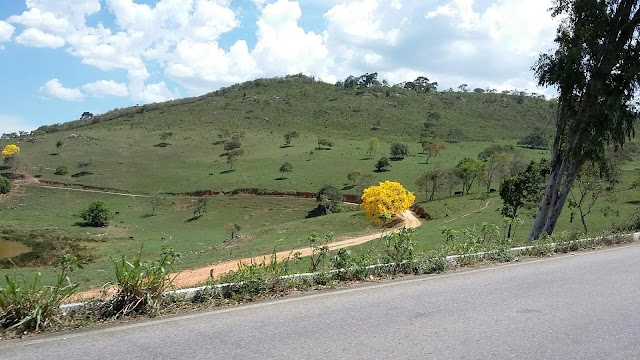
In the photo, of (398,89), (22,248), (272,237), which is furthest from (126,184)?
(398,89)

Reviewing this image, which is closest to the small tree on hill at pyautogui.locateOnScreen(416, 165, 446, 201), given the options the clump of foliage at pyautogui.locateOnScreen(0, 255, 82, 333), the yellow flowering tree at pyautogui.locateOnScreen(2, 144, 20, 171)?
the clump of foliage at pyautogui.locateOnScreen(0, 255, 82, 333)

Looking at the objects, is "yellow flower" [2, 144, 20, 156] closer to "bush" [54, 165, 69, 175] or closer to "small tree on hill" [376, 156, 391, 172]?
"bush" [54, 165, 69, 175]

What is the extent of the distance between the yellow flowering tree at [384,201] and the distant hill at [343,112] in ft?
228

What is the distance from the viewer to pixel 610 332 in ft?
19.6

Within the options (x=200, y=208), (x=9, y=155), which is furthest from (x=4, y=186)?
(x=200, y=208)

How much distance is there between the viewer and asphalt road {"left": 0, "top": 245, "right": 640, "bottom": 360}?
5.13 metres

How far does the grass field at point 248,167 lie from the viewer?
156 ft

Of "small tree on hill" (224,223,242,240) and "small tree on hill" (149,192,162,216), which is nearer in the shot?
"small tree on hill" (224,223,242,240)

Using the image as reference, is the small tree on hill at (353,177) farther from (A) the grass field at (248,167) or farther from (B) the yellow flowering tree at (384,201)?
(B) the yellow flowering tree at (384,201)

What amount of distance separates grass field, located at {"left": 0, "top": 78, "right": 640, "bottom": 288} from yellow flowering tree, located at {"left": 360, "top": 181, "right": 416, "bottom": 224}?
1963 mm

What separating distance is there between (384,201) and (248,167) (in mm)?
47801

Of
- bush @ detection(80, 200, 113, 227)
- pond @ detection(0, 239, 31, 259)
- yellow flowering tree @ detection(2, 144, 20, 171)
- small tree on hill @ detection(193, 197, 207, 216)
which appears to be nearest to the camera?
pond @ detection(0, 239, 31, 259)

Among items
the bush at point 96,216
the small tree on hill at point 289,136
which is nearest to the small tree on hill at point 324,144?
the small tree on hill at point 289,136

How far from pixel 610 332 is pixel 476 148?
102600mm
